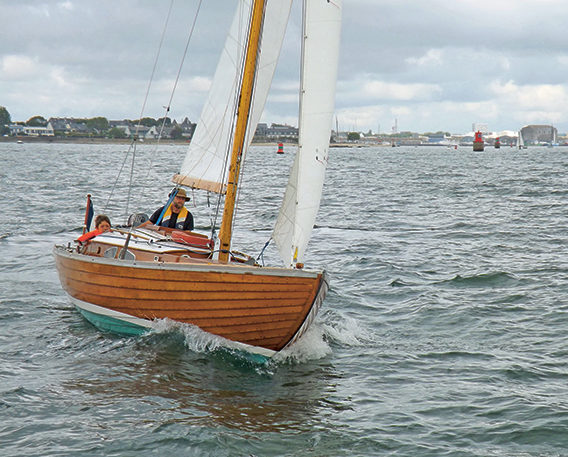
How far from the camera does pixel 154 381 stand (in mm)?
11094

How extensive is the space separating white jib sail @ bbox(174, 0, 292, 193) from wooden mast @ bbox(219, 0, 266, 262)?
776mm

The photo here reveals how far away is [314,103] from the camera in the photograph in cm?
1097

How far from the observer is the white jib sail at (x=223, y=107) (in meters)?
13.2

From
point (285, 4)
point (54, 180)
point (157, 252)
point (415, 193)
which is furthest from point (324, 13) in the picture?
point (54, 180)

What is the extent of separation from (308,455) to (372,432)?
1.09 meters

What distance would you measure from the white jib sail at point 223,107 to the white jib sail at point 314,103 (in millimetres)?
2200

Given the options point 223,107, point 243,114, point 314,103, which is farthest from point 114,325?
point 314,103

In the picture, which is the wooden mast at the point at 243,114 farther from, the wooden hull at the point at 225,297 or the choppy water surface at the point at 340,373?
the choppy water surface at the point at 340,373

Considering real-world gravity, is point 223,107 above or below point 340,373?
above

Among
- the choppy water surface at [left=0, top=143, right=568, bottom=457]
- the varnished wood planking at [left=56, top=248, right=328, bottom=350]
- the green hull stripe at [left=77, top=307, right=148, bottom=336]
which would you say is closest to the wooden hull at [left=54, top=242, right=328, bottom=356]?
the varnished wood planking at [left=56, top=248, right=328, bottom=350]

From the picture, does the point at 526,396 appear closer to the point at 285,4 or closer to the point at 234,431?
the point at 234,431

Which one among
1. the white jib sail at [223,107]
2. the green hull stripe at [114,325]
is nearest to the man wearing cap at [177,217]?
the white jib sail at [223,107]

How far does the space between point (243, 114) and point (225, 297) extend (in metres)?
3.08

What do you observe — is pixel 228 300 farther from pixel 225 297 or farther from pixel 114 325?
pixel 114 325
